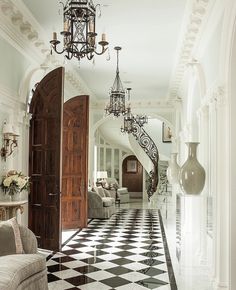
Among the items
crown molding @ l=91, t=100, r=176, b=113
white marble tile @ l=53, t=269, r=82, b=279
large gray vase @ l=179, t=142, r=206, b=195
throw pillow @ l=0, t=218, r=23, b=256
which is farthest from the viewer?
crown molding @ l=91, t=100, r=176, b=113

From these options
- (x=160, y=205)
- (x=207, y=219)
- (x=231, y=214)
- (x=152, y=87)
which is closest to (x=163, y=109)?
(x=152, y=87)

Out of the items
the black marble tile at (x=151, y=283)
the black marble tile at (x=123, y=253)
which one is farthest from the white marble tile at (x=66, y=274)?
the black marble tile at (x=123, y=253)

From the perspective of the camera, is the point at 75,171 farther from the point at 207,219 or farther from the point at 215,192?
the point at 215,192

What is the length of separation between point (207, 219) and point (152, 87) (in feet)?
22.3

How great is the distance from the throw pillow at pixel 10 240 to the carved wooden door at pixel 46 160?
98.7 inches

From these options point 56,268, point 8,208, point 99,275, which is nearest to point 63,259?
point 56,268

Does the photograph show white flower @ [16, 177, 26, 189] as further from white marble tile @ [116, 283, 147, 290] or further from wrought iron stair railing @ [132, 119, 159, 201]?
wrought iron stair railing @ [132, 119, 159, 201]

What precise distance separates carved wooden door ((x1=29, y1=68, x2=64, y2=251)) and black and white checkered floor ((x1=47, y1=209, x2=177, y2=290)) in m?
0.55

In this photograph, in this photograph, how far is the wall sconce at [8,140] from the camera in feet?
19.7

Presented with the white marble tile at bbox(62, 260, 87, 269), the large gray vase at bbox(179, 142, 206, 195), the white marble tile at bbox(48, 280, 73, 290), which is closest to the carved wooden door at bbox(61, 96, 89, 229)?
the white marble tile at bbox(62, 260, 87, 269)

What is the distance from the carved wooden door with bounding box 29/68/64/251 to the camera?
6910 mm

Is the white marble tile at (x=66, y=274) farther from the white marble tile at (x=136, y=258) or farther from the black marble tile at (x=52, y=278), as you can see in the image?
the white marble tile at (x=136, y=258)

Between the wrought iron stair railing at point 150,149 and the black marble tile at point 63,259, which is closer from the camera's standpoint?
the black marble tile at point 63,259

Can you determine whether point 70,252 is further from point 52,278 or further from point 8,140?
point 8,140
